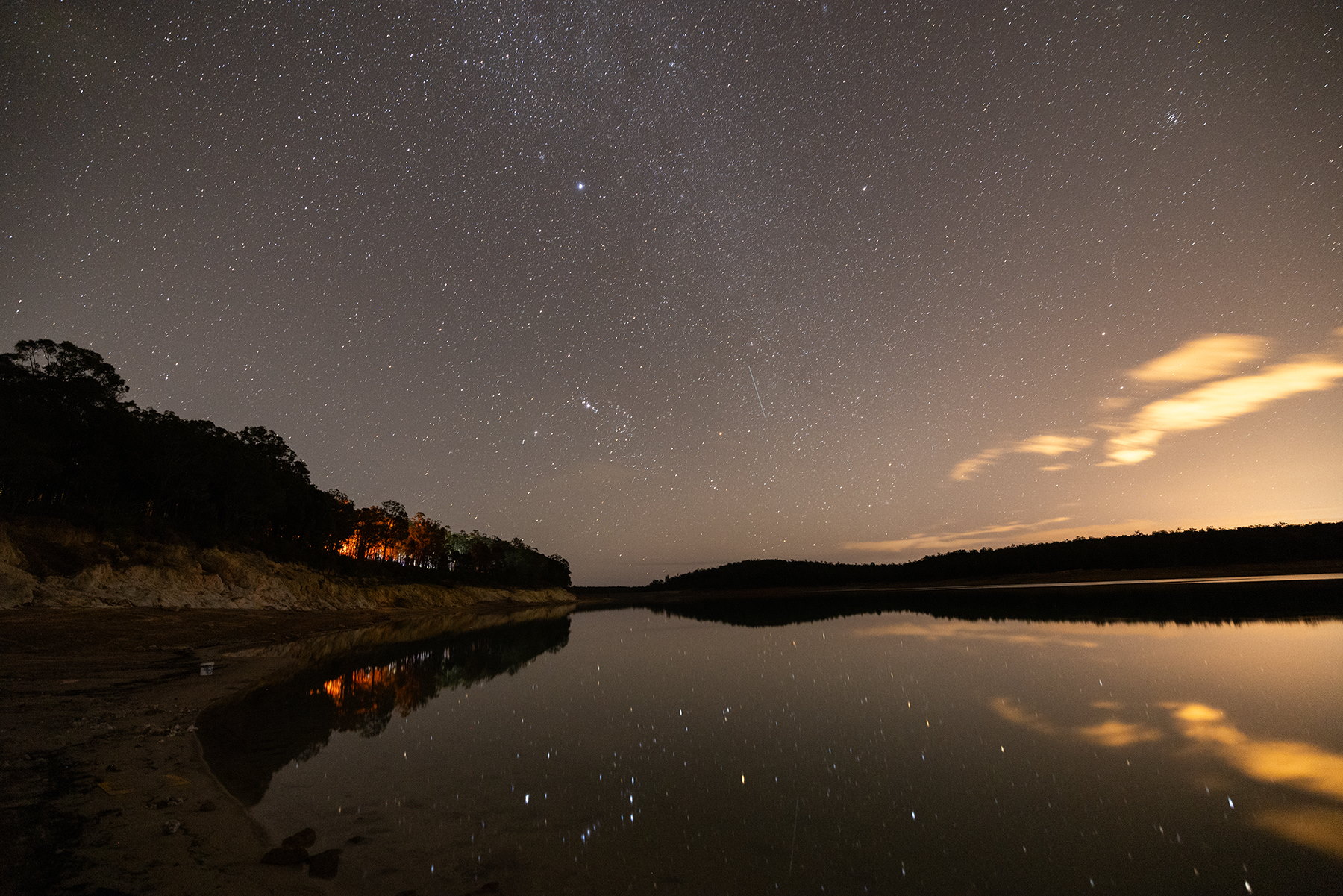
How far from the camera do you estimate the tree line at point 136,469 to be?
1490 inches

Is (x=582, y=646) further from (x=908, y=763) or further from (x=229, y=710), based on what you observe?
(x=908, y=763)

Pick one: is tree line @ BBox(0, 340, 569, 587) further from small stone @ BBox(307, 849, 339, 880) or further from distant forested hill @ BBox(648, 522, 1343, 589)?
distant forested hill @ BBox(648, 522, 1343, 589)

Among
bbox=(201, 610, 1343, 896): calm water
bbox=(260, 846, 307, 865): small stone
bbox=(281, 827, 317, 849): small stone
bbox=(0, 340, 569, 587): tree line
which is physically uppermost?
bbox=(0, 340, 569, 587): tree line

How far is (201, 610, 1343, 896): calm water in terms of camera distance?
21.7ft

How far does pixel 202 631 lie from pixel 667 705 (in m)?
27.1

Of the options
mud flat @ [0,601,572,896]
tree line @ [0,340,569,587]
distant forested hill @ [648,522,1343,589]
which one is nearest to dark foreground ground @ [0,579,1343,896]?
mud flat @ [0,601,572,896]

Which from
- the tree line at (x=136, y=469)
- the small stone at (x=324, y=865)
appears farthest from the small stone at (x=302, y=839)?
the tree line at (x=136, y=469)

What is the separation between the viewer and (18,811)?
720 centimetres

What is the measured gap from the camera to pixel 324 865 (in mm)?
6363

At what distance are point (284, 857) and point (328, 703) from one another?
11.2 m

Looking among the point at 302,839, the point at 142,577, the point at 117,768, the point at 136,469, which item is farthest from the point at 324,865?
the point at 136,469

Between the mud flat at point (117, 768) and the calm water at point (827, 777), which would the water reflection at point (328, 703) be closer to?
the calm water at point (827, 777)

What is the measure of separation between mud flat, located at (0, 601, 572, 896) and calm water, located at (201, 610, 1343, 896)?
2.51 ft

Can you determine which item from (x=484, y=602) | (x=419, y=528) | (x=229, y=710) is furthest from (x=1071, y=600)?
(x=419, y=528)
